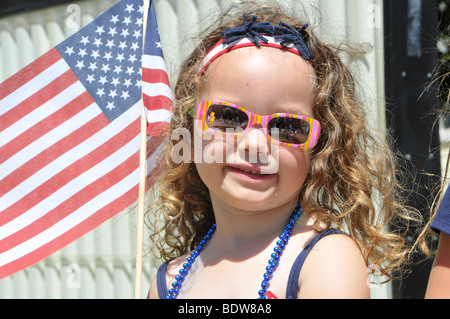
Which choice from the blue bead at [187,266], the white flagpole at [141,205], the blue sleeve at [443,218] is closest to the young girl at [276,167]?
the blue bead at [187,266]

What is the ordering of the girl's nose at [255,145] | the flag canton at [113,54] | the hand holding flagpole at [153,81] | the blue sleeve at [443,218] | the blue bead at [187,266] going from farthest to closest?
the flag canton at [113,54]
the hand holding flagpole at [153,81]
the blue bead at [187,266]
the girl's nose at [255,145]
the blue sleeve at [443,218]

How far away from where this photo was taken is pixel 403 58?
8.51 ft

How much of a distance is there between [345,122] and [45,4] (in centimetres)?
249

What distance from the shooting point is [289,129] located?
4.94ft

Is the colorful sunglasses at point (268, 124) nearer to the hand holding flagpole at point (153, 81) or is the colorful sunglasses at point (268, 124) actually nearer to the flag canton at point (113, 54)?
the hand holding flagpole at point (153, 81)

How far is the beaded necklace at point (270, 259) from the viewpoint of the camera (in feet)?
4.84

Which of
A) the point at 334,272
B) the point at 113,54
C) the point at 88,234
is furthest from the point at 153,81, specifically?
the point at 88,234

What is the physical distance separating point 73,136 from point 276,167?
0.85 metres

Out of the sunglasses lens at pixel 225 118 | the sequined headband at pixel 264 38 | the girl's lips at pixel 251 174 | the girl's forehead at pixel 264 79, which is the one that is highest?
the sequined headband at pixel 264 38

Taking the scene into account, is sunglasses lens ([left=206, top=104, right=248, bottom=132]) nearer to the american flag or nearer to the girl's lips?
the girl's lips

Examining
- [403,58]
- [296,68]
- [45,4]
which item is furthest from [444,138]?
[45,4]

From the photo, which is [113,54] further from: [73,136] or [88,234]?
[88,234]

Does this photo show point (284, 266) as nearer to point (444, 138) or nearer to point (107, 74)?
point (107, 74)

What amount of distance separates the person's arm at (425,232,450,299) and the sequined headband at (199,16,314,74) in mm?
638
